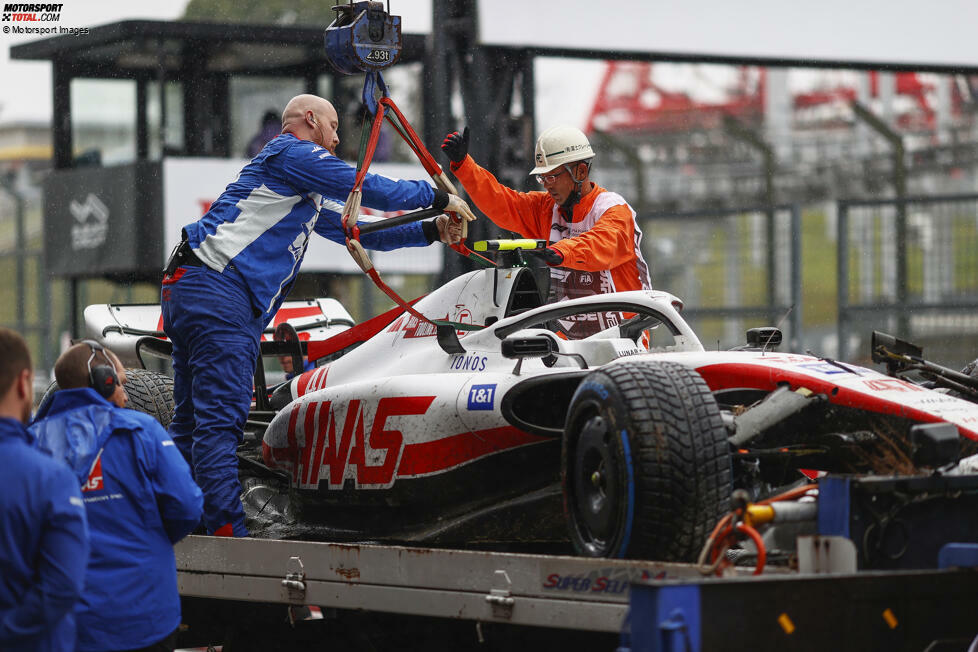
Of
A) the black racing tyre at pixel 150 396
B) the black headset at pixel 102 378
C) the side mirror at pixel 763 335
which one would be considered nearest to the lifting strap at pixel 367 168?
the side mirror at pixel 763 335

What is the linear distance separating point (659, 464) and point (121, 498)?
5.44 feet

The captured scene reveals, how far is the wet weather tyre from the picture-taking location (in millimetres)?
7535

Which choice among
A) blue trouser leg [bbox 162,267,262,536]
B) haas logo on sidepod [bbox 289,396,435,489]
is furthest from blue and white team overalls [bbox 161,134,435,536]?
haas logo on sidepod [bbox 289,396,435,489]

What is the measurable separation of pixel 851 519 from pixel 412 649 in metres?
2.33

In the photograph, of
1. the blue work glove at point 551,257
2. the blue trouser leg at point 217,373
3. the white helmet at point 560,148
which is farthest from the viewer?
the white helmet at point 560,148

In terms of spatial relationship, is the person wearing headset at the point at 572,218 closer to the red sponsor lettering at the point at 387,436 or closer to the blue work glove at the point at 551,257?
the blue work glove at the point at 551,257

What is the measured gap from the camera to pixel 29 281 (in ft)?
57.9

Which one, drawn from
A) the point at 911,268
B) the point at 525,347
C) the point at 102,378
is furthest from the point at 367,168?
the point at 911,268

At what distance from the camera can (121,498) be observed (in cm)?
445

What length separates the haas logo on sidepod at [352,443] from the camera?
233 inches

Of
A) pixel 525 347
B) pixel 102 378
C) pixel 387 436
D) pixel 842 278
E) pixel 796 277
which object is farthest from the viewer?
pixel 796 277

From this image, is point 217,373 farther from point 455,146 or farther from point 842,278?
point 842,278

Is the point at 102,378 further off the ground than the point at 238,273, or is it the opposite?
the point at 238,273

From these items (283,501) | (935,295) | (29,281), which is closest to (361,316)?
(29,281)
